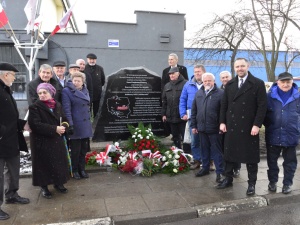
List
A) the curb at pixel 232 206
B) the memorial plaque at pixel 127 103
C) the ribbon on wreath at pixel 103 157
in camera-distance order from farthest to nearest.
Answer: the memorial plaque at pixel 127 103 → the ribbon on wreath at pixel 103 157 → the curb at pixel 232 206

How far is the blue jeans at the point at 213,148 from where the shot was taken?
16.4ft

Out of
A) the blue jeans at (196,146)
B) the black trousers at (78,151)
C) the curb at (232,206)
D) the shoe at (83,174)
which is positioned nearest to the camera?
the curb at (232,206)

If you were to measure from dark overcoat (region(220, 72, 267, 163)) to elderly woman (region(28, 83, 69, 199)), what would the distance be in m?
2.60

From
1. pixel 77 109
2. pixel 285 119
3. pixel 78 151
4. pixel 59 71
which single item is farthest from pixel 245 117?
pixel 59 71

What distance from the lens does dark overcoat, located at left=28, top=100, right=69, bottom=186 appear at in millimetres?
4121

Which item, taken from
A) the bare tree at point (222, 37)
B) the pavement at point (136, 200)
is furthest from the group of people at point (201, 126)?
the bare tree at point (222, 37)

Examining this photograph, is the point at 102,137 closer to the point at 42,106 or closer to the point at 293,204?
the point at 42,106

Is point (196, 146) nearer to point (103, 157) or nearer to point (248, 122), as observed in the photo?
point (248, 122)

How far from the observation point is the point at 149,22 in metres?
10.8

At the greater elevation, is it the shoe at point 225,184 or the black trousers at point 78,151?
the black trousers at point 78,151

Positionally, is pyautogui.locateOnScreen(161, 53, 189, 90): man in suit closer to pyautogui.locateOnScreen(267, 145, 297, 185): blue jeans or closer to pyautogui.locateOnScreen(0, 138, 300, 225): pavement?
pyautogui.locateOnScreen(0, 138, 300, 225): pavement

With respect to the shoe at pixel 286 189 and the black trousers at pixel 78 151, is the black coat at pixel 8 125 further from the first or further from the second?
the shoe at pixel 286 189

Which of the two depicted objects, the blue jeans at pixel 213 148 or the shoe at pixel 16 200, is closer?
the shoe at pixel 16 200

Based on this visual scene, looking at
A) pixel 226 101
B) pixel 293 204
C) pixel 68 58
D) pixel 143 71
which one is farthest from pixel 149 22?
pixel 293 204
